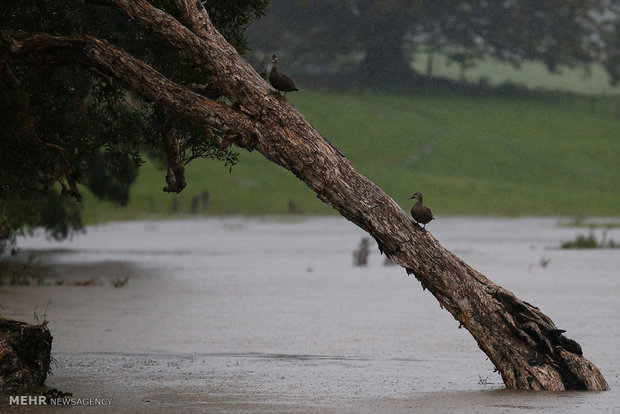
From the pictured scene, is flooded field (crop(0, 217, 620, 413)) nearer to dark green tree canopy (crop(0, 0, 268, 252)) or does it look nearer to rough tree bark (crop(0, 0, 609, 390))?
rough tree bark (crop(0, 0, 609, 390))

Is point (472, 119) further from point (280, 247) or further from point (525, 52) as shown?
point (280, 247)

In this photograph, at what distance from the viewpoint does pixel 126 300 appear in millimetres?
23781

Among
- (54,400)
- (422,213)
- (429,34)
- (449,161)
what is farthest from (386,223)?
(429,34)

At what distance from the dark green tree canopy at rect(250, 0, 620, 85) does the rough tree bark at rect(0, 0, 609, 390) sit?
251ft

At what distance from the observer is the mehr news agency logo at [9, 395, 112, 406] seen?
1270cm

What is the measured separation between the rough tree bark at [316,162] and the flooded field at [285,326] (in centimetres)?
51

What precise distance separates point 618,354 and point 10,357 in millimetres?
8236

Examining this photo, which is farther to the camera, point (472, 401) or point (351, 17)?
point (351, 17)

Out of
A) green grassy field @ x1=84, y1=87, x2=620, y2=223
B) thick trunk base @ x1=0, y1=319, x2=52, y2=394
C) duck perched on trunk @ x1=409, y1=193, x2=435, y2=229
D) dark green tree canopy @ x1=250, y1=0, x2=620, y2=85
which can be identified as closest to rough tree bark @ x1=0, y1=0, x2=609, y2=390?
duck perched on trunk @ x1=409, y1=193, x2=435, y2=229

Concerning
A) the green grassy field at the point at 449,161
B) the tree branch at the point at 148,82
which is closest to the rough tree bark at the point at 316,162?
the tree branch at the point at 148,82

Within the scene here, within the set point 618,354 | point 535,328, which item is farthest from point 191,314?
point 535,328

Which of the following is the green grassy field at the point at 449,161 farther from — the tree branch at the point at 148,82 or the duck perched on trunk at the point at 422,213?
the duck perched on trunk at the point at 422,213

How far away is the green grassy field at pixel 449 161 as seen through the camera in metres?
65.7

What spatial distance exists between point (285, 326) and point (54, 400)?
808cm
